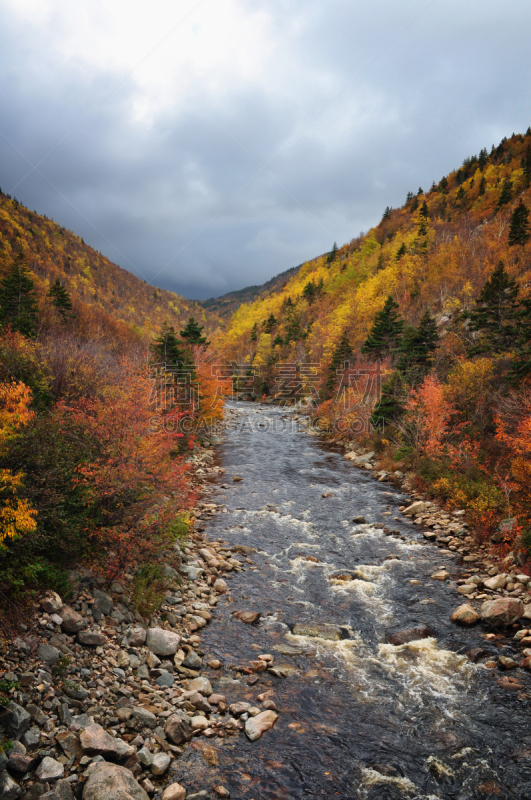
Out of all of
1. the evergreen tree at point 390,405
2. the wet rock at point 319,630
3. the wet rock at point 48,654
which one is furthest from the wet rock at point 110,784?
the evergreen tree at point 390,405

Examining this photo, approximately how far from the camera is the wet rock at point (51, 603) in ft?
26.8

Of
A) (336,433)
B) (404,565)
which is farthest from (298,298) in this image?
(404,565)

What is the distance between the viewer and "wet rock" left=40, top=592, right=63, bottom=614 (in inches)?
322

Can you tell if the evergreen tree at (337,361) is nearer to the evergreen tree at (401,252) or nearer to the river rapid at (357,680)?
the river rapid at (357,680)

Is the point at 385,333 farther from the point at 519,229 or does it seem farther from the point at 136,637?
the point at 136,637

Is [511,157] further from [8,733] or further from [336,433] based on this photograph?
[8,733]

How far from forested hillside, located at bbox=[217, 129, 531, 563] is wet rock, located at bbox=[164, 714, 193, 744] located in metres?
12.3

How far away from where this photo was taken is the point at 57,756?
5.92 meters

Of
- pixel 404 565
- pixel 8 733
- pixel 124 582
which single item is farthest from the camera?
pixel 404 565

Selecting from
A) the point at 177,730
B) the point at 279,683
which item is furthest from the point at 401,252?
the point at 177,730

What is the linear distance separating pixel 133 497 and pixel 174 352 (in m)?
22.0

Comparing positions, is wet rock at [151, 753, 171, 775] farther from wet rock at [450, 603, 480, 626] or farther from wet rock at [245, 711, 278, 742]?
wet rock at [450, 603, 480, 626]

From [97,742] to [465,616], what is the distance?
401 inches

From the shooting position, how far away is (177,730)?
23.9 ft
